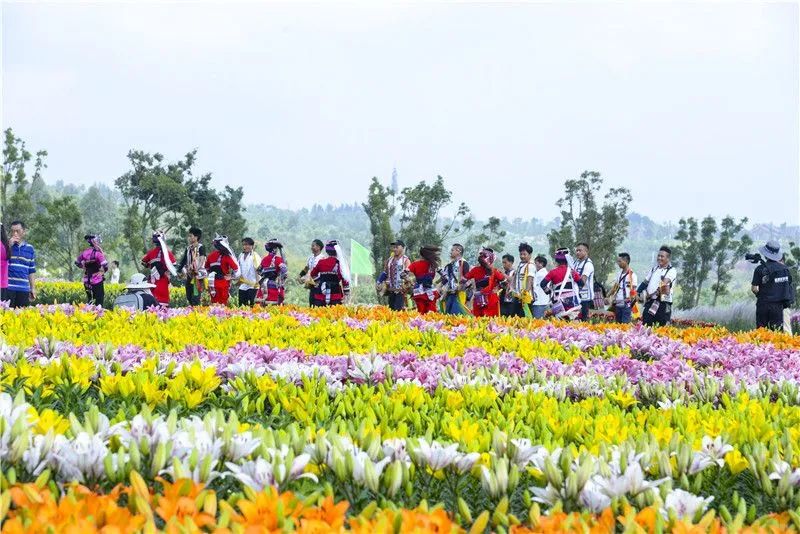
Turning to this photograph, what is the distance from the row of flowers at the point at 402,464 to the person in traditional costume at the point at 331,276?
39.3ft

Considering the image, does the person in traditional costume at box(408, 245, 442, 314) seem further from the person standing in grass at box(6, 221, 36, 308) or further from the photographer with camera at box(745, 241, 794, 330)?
the person standing in grass at box(6, 221, 36, 308)

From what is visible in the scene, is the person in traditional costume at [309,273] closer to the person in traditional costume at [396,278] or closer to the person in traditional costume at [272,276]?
the person in traditional costume at [272,276]

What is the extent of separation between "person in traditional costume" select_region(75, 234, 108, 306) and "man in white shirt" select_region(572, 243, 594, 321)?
30.9ft

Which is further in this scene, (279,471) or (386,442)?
(386,442)

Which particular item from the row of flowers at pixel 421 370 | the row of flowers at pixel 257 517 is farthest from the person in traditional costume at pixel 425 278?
the row of flowers at pixel 257 517

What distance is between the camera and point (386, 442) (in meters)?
3.17

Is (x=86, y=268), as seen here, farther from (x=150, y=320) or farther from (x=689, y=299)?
(x=689, y=299)

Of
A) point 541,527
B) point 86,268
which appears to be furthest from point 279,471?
point 86,268

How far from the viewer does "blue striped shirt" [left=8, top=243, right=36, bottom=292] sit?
12.3 meters

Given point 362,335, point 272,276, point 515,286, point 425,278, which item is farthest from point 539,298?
point 362,335

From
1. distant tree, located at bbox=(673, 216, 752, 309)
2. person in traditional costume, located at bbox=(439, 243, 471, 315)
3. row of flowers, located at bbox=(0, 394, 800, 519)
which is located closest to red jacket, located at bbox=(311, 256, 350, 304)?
person in traditional costume, located at bbox=(439, 243, 471, 315)

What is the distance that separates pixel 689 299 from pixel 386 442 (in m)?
30.8

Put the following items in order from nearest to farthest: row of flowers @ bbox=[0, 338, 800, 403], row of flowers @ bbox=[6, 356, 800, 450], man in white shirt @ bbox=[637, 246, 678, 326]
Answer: row of flowers @ bbox=[6, 356, 800, 450] < row of flowers @ bbox=[0, 338, 800, 403] < man in white shirt @ bbox=[637, 246, 678, 326]

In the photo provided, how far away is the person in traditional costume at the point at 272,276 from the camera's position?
53.6 feet
